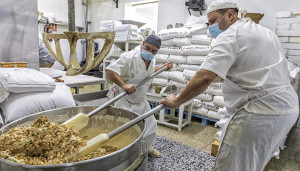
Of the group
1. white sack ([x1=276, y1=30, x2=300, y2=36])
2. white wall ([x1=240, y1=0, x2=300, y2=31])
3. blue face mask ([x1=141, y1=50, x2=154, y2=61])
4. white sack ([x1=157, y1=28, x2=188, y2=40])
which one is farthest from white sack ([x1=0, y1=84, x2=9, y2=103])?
white wall ([x1=240, y1=0, x2=300, y2=31])

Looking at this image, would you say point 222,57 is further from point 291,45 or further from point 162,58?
point 162,58

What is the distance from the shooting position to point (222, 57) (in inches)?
44.8

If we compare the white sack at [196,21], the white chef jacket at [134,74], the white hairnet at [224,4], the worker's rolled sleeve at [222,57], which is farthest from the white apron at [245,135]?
the white sack at [196,21]

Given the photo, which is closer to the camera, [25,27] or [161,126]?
[25,27]

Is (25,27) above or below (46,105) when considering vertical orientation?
above

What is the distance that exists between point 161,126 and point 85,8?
472 centimetres

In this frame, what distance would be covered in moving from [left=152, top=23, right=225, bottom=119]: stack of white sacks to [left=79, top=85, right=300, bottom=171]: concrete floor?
0.97ft

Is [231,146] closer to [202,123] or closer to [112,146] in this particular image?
[112,146]

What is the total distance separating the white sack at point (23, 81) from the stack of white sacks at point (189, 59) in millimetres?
2388

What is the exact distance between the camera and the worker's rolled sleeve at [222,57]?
113cm

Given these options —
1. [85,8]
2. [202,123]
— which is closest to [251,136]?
[202,123]

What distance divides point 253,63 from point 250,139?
484mm

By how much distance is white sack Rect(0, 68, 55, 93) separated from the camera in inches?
49.0

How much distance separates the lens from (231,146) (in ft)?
4.27
